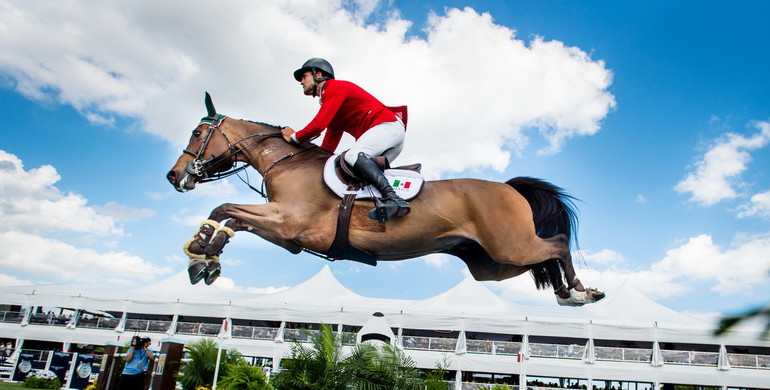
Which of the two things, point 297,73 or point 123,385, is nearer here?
point 297,73

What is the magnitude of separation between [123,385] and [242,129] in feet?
23.7

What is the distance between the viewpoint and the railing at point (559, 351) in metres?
15.8

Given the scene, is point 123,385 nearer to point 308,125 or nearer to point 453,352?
point 308,125

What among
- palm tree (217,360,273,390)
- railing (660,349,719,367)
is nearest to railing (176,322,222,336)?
palm tree (217,360,273,390)

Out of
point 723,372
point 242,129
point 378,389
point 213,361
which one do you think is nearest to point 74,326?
point 213,361

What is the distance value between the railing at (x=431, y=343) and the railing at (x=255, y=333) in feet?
15.2

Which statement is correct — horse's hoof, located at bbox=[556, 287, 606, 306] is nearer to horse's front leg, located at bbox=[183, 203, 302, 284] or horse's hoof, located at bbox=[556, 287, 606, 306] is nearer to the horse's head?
horse's front leg, located at bbox=[183, 203, 302, 284]

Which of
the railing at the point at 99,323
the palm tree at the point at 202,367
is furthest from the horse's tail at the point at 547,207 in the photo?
the railing at the point at 99,323

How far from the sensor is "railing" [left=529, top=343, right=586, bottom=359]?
15781mm

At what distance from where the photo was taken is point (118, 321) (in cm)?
1978

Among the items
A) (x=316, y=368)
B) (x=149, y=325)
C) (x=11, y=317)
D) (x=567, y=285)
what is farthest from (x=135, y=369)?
(x=11, y=317)

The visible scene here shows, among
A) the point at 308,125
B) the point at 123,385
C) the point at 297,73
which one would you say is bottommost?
the point at 123,385

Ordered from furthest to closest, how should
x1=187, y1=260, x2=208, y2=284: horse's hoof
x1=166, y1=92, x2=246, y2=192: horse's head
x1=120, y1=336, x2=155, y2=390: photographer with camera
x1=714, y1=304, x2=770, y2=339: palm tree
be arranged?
x1=120, y1=336, x2=155, y2=390: photographer with camera, x1=166, y1=92, x2=246, y2=192: horse's head, x1=187, y1=260, x2=208, y2=284: horse's hoof, x1=714, y1=304, x2=770, y2=339: palm tree

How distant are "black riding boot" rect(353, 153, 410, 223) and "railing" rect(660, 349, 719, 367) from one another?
15.9 meters
